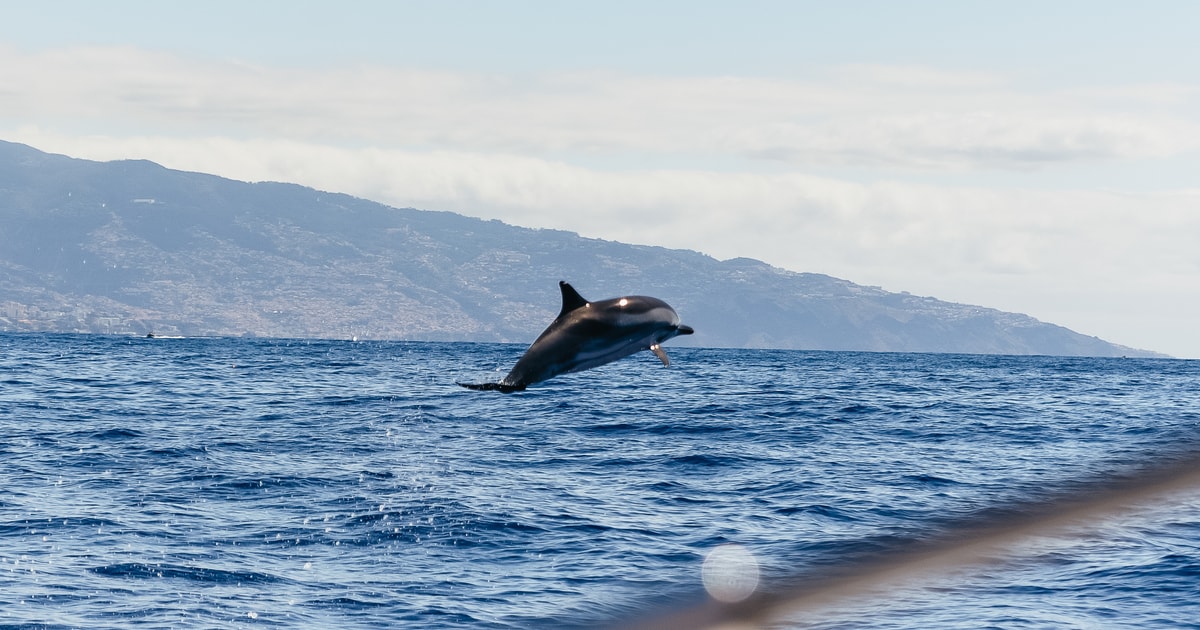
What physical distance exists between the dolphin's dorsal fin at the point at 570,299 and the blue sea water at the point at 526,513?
1490 millimetres

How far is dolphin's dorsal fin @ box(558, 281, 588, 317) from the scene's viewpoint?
206 inches

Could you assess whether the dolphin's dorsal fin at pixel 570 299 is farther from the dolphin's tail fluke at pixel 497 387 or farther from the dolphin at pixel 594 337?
the dolphin's tail fluke at pixel 497 387

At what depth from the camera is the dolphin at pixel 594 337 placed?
14.9 ft

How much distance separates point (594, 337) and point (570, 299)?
75cm

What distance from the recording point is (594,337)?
466 centimetres

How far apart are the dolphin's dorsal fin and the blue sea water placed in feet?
4.89

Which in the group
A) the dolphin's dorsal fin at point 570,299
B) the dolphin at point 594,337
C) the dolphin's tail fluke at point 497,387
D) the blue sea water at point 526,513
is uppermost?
the dolphin's dorsal fin at point 570,299

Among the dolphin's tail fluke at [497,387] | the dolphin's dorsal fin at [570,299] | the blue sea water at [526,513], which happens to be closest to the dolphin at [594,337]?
the dolphin's tail fluke at [497,387]

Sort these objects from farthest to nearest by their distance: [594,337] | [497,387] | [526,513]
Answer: [526,513], [594,337], [497,387]

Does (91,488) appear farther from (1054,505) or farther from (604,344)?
(1054,505)

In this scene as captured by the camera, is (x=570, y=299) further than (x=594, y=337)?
Yes

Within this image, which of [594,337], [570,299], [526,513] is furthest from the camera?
[526,513]

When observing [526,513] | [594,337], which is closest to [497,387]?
[594,337]

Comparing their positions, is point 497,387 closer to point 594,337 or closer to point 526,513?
point 594,337
